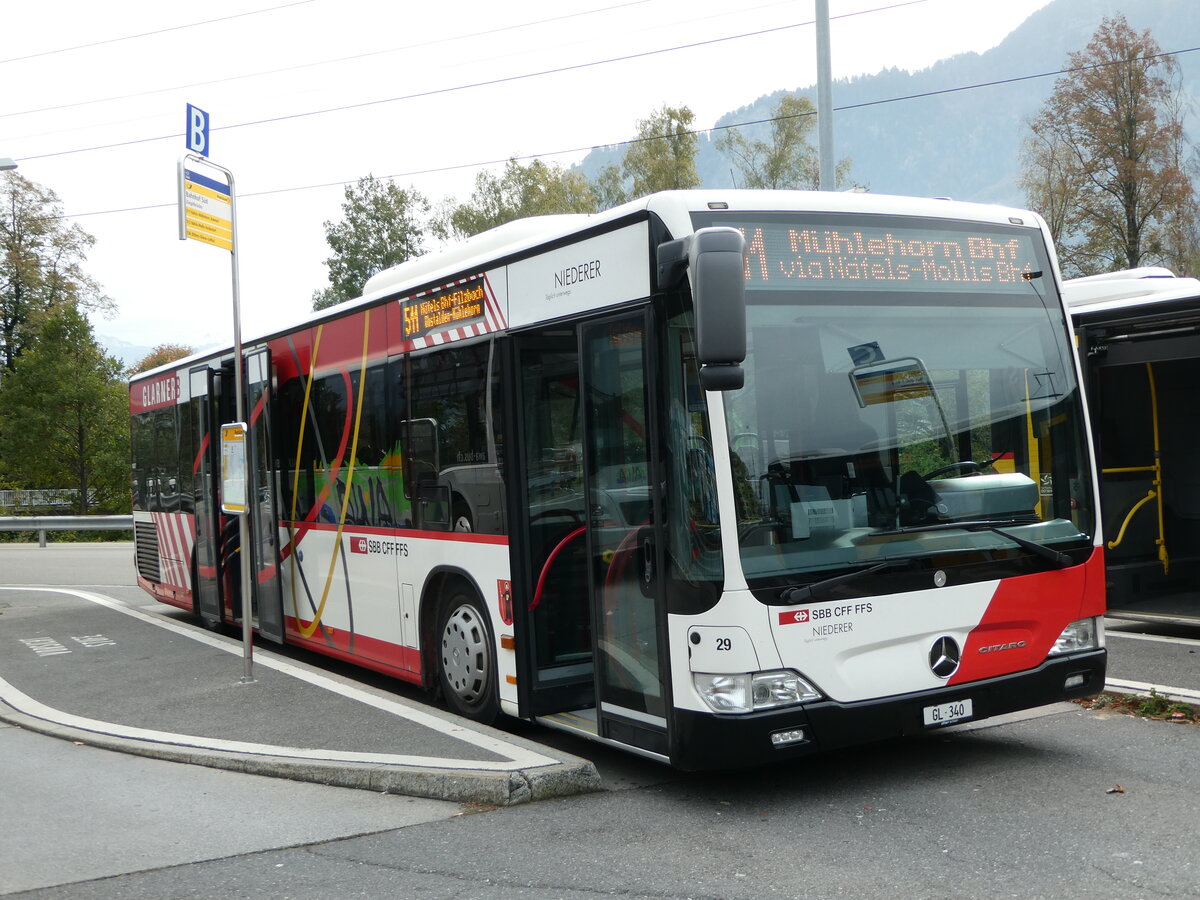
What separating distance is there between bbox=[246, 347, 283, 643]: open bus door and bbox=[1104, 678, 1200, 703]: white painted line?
6.58m

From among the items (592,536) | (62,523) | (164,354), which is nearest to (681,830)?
(592,536)

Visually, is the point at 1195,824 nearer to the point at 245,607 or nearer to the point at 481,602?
the point at 481,602

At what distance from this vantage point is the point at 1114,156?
1567 inches

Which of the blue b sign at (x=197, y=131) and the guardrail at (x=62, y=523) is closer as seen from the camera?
the blue b sign at (x=197, y=131)

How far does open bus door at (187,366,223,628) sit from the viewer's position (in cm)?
1188

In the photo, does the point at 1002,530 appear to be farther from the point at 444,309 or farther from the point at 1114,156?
the point at 1114,156

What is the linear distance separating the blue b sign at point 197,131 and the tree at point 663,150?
4017cm

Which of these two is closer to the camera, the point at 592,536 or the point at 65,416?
the point at 592,536

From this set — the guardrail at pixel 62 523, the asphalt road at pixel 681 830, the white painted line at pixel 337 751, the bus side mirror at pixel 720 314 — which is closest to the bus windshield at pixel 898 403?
the bus side mirror at pixel 720 314

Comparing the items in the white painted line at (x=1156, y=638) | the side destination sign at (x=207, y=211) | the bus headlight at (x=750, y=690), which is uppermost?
the side destination sign at (x=207, y=211)

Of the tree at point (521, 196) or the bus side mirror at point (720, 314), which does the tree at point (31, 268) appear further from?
the bus side mirror at point (720, 314)

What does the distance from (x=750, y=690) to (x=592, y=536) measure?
129cm

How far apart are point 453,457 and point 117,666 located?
4.26m

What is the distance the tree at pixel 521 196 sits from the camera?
54.9 m
